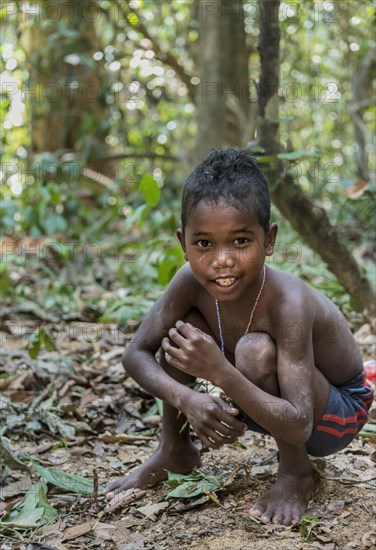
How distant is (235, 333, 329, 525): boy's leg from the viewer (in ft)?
6.59

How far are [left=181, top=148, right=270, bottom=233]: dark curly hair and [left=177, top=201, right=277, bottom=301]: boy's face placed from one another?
0.02m

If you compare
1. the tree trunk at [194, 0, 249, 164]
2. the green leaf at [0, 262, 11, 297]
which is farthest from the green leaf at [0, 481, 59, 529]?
the tree trunk at [194, 0, 249, 164]

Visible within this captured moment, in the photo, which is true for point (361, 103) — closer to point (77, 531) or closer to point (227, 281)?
point (227, 281)

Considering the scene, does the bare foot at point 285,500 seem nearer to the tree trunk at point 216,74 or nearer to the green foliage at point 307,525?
the green foliage at point 307,525

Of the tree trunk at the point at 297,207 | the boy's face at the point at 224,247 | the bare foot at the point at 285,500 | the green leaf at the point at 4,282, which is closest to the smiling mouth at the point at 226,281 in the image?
the boy's face at the point at 224,247

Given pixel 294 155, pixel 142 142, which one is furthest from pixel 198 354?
pixel 142 142

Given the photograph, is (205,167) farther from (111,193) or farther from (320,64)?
(320,64)

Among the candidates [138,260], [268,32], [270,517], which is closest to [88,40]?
[138,260]

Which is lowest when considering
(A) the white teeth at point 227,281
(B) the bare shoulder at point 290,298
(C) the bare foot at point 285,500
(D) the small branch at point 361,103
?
(C) the bare foot at point 285,500

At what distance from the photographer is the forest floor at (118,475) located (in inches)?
77.9

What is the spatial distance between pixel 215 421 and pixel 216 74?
429 centimetres

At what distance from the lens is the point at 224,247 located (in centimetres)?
197

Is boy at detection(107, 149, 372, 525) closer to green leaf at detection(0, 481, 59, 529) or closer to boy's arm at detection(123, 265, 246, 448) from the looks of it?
boy's arm at detection(123, 265, 246, 448)

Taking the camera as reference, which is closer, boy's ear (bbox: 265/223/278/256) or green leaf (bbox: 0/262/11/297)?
boy's ear (bbox: 265/223/278/256)
